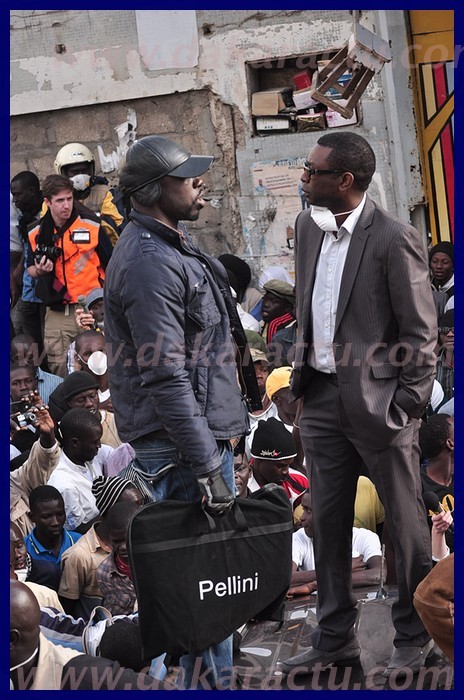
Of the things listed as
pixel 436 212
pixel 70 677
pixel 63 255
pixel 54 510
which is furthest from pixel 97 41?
pixel 70 677

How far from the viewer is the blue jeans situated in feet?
13.8

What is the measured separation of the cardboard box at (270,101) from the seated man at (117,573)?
568 cm

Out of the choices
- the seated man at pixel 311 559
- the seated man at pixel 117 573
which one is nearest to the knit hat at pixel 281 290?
the seated man at pixel 311 559

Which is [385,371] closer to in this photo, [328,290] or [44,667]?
[328,290]

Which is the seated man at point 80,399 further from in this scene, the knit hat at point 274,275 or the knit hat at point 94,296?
A: the knit hat at point 274,275

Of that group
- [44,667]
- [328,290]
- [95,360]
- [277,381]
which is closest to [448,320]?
[277,381]

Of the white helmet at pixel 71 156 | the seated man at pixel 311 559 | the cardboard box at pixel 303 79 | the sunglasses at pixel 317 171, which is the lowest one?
the seated man at pixel 311 559

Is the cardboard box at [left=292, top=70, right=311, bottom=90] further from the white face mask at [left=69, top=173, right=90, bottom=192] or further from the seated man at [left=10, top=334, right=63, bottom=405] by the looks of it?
the seated man at [left=10, top=334, right=63, bottom=405]

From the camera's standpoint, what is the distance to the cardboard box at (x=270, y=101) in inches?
408

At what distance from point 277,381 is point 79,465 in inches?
57.4

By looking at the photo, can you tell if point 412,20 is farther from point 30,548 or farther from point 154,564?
point 154,564

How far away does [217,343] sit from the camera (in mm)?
4266

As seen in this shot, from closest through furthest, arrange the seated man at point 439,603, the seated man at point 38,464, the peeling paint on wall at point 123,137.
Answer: the seated man at point 439,603 < the seated man at point 38,464 < the peeling paint on wall at point 123,137

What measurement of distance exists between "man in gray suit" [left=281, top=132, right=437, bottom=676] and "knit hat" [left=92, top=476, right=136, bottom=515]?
5.69 feet
